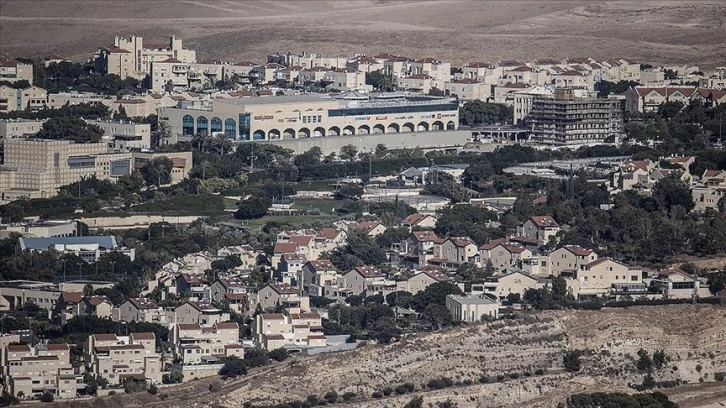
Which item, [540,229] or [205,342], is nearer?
[205,342]

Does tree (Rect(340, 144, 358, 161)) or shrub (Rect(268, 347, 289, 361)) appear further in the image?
tree (Rect(340, 144, 358, 161))

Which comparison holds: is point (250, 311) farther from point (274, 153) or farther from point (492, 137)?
point (492, 137)

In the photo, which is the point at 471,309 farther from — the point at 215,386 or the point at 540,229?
the point at 540,229

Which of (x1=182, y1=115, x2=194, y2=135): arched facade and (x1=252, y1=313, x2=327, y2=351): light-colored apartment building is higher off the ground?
(x1=182, y1=115, x2=194, y2=135): arched facade

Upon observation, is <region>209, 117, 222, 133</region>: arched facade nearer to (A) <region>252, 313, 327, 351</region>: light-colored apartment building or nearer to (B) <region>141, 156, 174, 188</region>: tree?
(B) <region>141, 156, 174, 188</region>: tree

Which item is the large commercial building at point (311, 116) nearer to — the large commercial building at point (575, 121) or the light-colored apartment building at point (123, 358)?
the large commercial building at point (575, 121)

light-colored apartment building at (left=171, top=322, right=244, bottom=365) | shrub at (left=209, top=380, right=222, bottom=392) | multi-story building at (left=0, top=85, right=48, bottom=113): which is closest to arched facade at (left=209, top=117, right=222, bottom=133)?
multi-story building at (left=0, top=85, right=48, bottom=113)

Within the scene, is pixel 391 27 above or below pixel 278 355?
above

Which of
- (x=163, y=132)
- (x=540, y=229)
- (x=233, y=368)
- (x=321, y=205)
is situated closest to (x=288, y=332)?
(x=233, y=368)
